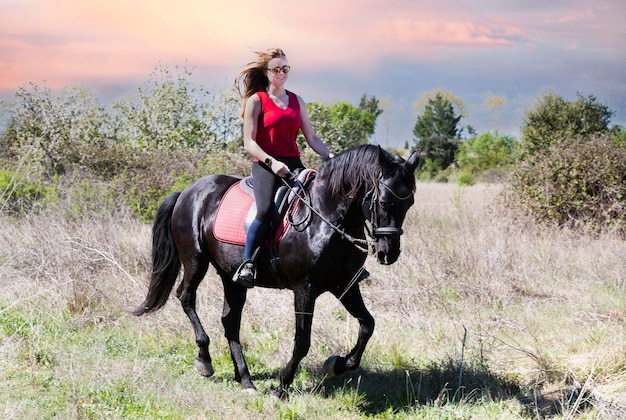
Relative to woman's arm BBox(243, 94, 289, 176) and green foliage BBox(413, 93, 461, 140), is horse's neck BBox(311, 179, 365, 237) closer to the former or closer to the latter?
woman's arm BBox(243, 94, 289, 176)

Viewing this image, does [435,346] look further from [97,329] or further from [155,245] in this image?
[97,329]

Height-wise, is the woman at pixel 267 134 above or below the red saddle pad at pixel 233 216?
above

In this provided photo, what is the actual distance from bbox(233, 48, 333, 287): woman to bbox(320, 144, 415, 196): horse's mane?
1.24 ft

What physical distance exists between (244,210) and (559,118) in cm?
1933

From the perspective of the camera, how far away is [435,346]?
22.4 ft

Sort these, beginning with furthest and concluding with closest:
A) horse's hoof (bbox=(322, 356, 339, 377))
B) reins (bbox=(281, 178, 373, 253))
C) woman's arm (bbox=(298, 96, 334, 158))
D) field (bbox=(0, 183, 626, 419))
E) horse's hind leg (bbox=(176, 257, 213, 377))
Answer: horse's hind leg (bbox=(176, 257, 213, 377)) < woman's arm (bbox=(298, 96, 334, 158)) < horse's hoof (bbox=(322, 356, 339, 377)) < field (bbox=(0, 183, 626, 419)) < reins (bbox=(281, 178, 373, 253))

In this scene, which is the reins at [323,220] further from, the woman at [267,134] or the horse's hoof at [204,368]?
the horse's hoof at [204,368]

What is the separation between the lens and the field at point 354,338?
5.49 metres

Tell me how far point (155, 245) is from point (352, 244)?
2.69 meters

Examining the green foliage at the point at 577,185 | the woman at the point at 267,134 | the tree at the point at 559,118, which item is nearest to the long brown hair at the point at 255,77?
the woman at the point at 267,134

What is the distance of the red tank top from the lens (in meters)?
5.87

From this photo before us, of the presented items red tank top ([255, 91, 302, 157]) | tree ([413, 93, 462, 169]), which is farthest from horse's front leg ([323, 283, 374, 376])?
tree ([413, 93, 462, 169])

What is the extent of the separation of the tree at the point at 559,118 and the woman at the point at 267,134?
705 inches

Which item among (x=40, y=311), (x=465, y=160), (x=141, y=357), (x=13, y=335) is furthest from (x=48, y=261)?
(x=465, y=160)
